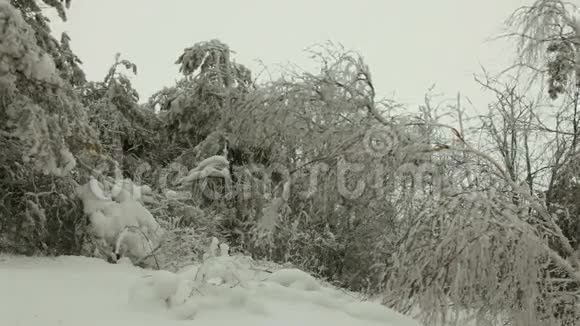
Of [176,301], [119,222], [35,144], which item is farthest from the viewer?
[119,222]

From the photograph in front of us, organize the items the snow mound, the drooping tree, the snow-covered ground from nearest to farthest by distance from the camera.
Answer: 1. the snow-covered ground
2. the drooping tree
3. the snow mound

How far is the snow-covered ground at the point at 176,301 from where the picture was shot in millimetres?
4166

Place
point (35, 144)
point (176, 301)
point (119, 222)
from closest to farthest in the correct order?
point (176, 301) → point (35, 144) → point (119, 222)

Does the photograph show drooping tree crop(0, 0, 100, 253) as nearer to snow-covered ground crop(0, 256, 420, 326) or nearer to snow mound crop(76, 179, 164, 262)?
snow mound crop(76, 179, 164, 262)

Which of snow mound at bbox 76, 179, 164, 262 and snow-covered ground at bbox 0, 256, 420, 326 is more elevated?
snow mound at bbox 76, 179, 164, 262

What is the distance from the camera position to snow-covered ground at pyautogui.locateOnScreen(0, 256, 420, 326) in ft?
13.7

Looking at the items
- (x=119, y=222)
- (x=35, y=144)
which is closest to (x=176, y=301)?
(x=35, y=144)

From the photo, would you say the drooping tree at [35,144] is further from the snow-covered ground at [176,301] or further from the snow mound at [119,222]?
the snow-covered ground at [176,301]

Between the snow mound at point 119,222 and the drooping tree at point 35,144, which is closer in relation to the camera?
the drooping tree at point 35,144

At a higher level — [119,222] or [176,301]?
[119,222]

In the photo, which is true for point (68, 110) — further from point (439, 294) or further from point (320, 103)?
point (439, 294)

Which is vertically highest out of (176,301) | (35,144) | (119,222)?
(35,144)

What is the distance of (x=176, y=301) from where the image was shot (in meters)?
4.36

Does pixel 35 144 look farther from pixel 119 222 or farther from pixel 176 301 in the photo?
pixel 176 301
